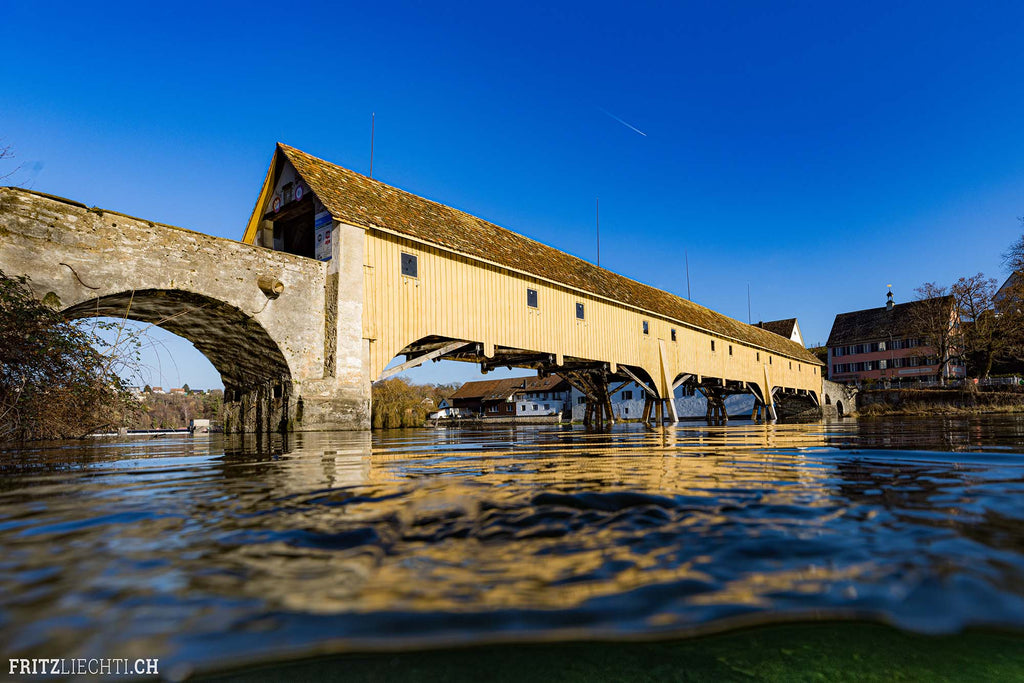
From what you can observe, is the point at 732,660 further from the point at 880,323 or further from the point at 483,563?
the point at 880,323

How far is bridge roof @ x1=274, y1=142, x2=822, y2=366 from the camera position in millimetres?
12945

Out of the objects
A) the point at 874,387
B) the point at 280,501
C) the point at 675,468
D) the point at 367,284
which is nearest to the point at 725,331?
the point at 367,284

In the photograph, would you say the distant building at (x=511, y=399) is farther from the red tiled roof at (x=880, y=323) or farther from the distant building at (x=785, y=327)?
the red tiled roof at (x=880, y=323)

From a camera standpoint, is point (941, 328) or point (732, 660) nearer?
point (732, 660)

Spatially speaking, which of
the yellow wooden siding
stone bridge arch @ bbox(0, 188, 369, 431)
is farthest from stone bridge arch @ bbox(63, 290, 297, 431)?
the yellow wooden siding

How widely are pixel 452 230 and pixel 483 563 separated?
14.7 meters

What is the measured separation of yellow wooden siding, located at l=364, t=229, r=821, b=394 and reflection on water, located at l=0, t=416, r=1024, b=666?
10.4 metres

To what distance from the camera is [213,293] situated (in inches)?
405

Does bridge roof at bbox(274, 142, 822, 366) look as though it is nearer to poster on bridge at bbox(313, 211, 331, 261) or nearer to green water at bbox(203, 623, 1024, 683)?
poster on bridge at bbox(313, 211, 331, 261)

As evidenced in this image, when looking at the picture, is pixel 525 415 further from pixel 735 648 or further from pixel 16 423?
pixel 735 648

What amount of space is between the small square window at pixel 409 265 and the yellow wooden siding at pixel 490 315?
0.37 ft

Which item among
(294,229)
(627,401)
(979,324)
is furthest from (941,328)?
(294,229)

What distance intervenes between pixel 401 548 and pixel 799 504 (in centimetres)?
149

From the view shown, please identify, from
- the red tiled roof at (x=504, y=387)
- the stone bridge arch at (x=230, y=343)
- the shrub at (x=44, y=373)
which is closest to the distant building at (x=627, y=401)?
the red tiled roof at (x=504, y=387)
